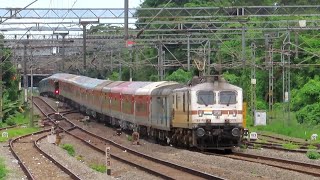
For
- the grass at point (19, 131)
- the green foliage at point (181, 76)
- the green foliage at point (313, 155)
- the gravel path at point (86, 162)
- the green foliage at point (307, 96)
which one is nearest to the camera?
the gravel path at point (86, 162)

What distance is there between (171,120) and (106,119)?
24666mm

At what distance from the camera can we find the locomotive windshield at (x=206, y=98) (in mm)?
26906

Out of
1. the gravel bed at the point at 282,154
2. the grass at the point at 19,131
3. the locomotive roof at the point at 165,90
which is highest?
the locomotive roof at the point at 165,90

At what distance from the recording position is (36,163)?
25922 millimetres

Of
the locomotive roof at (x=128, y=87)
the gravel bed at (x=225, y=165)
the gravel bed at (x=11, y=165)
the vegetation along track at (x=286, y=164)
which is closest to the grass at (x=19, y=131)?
the locomotive roof at (x=128, y=87)

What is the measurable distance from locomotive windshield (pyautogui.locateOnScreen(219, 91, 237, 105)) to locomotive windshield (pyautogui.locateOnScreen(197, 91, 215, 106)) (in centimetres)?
32

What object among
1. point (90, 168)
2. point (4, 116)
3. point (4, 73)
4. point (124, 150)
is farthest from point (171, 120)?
point (4, 73)

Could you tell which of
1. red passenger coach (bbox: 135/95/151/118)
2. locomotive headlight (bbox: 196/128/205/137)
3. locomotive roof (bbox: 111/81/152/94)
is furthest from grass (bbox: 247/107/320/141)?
locomotive headlight (bbox: 196/128/205/137)

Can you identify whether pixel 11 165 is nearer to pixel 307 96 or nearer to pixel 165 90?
pixel 165 90

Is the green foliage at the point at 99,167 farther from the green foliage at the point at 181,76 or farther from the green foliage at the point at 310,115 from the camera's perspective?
the green foliage at the point at 181,76

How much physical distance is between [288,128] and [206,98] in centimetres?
1470

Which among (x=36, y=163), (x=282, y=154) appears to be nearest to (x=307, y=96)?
(x=282, y=154)

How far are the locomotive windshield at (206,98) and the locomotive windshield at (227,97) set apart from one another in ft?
1.04

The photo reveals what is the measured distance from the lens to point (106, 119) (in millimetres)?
54656
